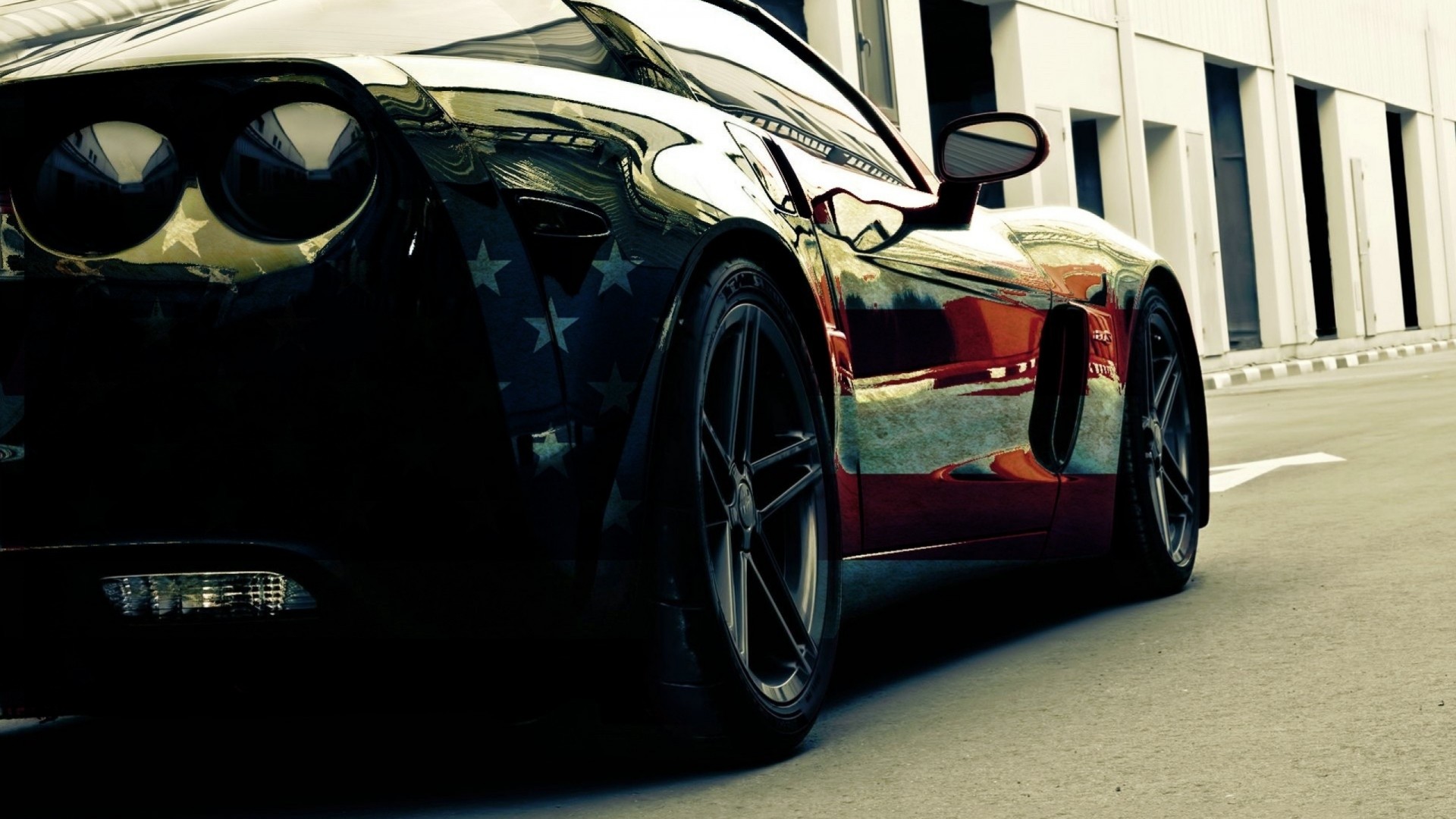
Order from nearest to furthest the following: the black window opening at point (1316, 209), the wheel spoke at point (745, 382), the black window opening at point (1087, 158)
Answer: the wheel spoke at point (745, 382) → the black window opening at point (1087, 158) → the black window opening at point (1316, 209)

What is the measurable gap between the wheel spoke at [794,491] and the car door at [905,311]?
0.16 metres

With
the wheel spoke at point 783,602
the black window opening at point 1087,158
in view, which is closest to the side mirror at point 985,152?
the wheel spoke at point 783,602

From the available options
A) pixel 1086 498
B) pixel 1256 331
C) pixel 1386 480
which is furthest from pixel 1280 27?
pixel 1086 498

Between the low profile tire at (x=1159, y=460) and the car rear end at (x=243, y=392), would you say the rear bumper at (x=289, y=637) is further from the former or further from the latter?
the low profile tire at (x=1159, y=460)

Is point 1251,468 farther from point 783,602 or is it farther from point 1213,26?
point 1213,26

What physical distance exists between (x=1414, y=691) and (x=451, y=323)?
72.4 inches

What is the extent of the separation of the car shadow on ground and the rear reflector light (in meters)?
0.38

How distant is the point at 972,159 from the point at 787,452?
1210 mm

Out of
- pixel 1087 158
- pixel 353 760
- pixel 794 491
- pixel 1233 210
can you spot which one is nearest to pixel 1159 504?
pixel 794 491

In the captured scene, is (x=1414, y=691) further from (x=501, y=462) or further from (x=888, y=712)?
(x=501, y=462)

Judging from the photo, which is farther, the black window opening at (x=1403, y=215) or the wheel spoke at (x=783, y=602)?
the black window opening at (x=1403, y=215)

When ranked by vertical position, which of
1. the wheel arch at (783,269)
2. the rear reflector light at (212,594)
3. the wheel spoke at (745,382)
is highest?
the wheel arch at (783,269)

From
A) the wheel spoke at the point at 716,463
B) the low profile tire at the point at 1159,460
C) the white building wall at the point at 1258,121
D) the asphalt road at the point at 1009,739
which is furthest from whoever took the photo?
the white building wall at the point at 1258,121

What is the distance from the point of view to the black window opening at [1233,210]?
2541 centimetres
